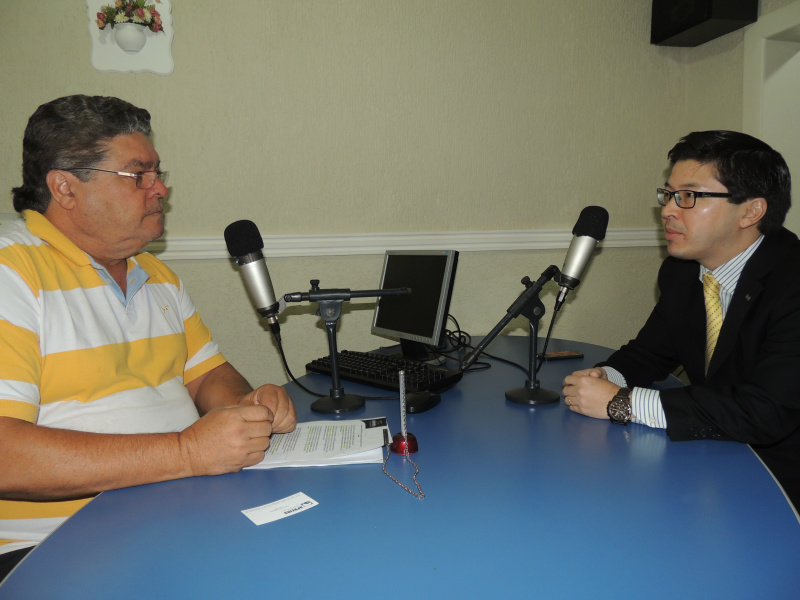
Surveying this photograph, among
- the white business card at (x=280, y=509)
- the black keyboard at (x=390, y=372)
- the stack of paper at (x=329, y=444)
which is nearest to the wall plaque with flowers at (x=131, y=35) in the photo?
the black keyboard at (x=390, y=372)

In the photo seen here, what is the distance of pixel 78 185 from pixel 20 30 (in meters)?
1.05

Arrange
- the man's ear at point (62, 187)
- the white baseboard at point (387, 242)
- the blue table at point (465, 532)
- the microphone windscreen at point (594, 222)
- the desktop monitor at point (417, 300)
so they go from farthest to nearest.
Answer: the white baseboard at point (387, 242), the desktop monitor at point (417, 300), the microphone windscreen at point (594, 222), the man's ear at point (62, 187), the blue table at point (465, 532)

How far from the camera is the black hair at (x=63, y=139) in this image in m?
1.34

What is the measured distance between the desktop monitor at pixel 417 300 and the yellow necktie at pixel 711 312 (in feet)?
2.41

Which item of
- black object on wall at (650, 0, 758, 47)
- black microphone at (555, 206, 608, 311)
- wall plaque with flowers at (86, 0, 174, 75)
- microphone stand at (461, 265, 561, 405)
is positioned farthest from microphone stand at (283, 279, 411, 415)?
black object on wall at (650, 0, 758, 47)

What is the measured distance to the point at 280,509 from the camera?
93 centimetres

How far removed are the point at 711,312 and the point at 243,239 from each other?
1312 mm

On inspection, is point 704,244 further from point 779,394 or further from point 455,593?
point 455,593

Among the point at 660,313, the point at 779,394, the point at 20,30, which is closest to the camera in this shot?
the point at 779,394

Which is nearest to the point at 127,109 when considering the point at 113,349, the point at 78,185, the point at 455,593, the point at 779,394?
the point at 78,185

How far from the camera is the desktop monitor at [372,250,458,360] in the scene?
70.9 inches

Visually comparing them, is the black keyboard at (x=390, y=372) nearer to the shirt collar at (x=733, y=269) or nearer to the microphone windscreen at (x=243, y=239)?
the microphone windscreen at (x=243, y=239)

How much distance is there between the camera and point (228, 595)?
0.71m

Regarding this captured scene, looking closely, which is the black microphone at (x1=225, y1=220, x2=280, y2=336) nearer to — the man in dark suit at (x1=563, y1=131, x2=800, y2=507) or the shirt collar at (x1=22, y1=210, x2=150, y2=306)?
the shirt collar at (x1=22, y1=210, x2=150, y2=306)
